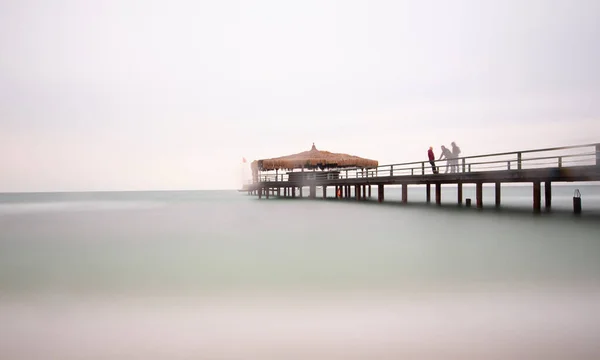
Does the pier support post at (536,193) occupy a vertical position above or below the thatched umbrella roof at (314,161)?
Result: below

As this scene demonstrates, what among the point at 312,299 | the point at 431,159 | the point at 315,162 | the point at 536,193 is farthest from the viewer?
the point at 315,162

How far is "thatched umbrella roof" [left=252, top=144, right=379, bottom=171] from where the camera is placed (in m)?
30.0

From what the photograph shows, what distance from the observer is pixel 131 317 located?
4871 mm

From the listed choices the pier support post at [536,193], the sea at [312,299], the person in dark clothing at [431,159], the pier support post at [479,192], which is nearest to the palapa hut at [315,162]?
the person in dark clothing at [431,159]

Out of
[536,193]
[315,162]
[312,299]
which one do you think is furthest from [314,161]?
[312,299]

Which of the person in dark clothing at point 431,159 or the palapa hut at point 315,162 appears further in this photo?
the palapa hut at point 315,162

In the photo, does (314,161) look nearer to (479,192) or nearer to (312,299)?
(479,192)

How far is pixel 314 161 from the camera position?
29859 mm

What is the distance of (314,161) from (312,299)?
80.5 feet

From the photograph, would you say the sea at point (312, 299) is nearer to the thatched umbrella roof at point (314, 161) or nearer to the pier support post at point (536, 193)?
the pier support post at point (536, 193)

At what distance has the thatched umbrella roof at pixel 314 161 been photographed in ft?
98.4

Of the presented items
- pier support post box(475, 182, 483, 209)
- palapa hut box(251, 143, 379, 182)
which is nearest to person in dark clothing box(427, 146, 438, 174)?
pier support post box(475, 182, 483, 209)

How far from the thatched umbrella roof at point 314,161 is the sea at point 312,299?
19.1m

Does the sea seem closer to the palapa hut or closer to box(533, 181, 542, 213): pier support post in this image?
box(533, 181, 542, 213): pier support post
